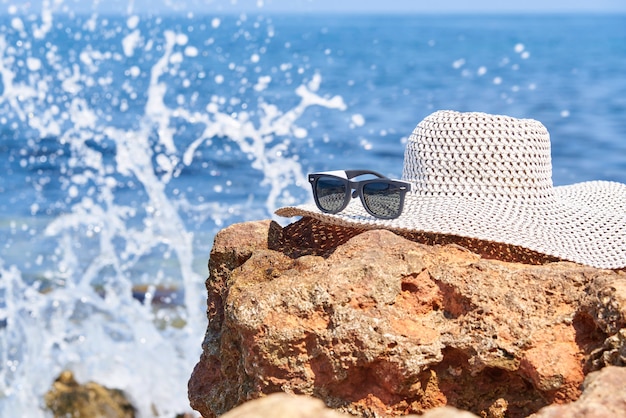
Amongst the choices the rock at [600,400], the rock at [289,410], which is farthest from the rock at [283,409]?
the rock at [600,400]

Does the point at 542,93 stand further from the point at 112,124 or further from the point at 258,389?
the point at 258,389

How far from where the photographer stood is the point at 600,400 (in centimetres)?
141

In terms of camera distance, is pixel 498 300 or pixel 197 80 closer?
pixel 498 300

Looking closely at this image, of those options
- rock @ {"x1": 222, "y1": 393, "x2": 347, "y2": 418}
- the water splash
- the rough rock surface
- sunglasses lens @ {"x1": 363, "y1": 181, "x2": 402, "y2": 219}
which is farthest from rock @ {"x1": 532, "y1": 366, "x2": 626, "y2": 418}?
the water splash

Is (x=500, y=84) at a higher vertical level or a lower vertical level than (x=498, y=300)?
lower

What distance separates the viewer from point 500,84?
21.6 m

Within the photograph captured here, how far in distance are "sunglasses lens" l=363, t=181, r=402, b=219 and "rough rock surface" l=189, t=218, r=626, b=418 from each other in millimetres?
245

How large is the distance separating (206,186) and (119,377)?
187 inches

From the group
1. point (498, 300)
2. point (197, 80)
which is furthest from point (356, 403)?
point (197, 80)

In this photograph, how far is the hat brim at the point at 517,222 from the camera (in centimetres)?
208

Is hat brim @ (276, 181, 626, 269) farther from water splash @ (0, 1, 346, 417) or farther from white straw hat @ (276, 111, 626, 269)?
water splash @ (0, 1, 346, 417)

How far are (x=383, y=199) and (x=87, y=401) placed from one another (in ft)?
10.8

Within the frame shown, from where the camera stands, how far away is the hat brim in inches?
81.8

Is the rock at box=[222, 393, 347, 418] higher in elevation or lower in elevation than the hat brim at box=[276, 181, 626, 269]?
higher
